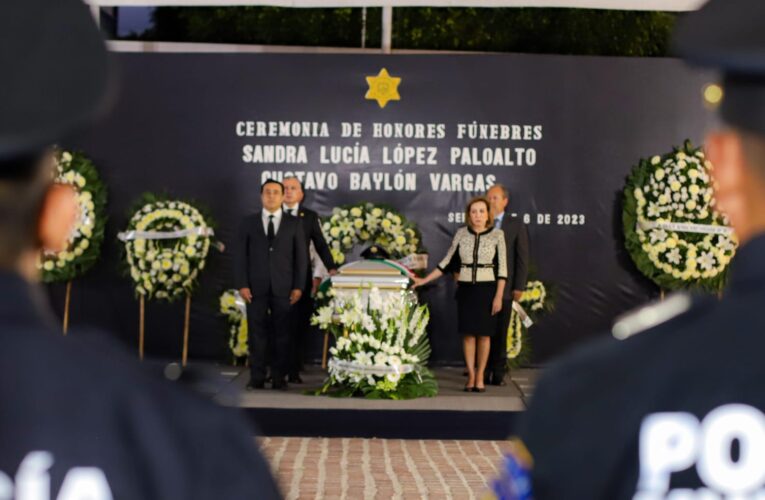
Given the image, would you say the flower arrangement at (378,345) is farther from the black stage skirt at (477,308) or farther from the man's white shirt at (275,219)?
the man's white shirt at (275,219)

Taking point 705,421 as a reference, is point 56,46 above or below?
above

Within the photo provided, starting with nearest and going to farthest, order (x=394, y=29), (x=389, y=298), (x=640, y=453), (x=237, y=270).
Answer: (x=640, y=453)
(x=389, y=298)
(x=237, y=270)
(x=394, y=29)

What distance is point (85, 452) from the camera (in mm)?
1202

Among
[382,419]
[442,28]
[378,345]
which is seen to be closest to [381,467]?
[382,419]

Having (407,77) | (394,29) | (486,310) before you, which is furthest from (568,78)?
(394,29)

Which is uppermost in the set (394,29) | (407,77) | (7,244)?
(394,29)

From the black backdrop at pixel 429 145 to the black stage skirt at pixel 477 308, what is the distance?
212 centimetres

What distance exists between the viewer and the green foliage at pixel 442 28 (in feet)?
51.8

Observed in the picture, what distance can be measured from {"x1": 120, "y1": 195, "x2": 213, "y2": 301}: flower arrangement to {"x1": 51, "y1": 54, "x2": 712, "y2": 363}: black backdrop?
0.93 m

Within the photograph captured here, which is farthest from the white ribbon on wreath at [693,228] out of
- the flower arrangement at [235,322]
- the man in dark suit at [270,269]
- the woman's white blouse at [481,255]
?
the flower arrangement at [235,322]

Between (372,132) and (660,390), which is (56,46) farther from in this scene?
(372,132)

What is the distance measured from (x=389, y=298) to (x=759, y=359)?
7584 mm

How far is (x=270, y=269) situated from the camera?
943 centimetres

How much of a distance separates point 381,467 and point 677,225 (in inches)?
195
